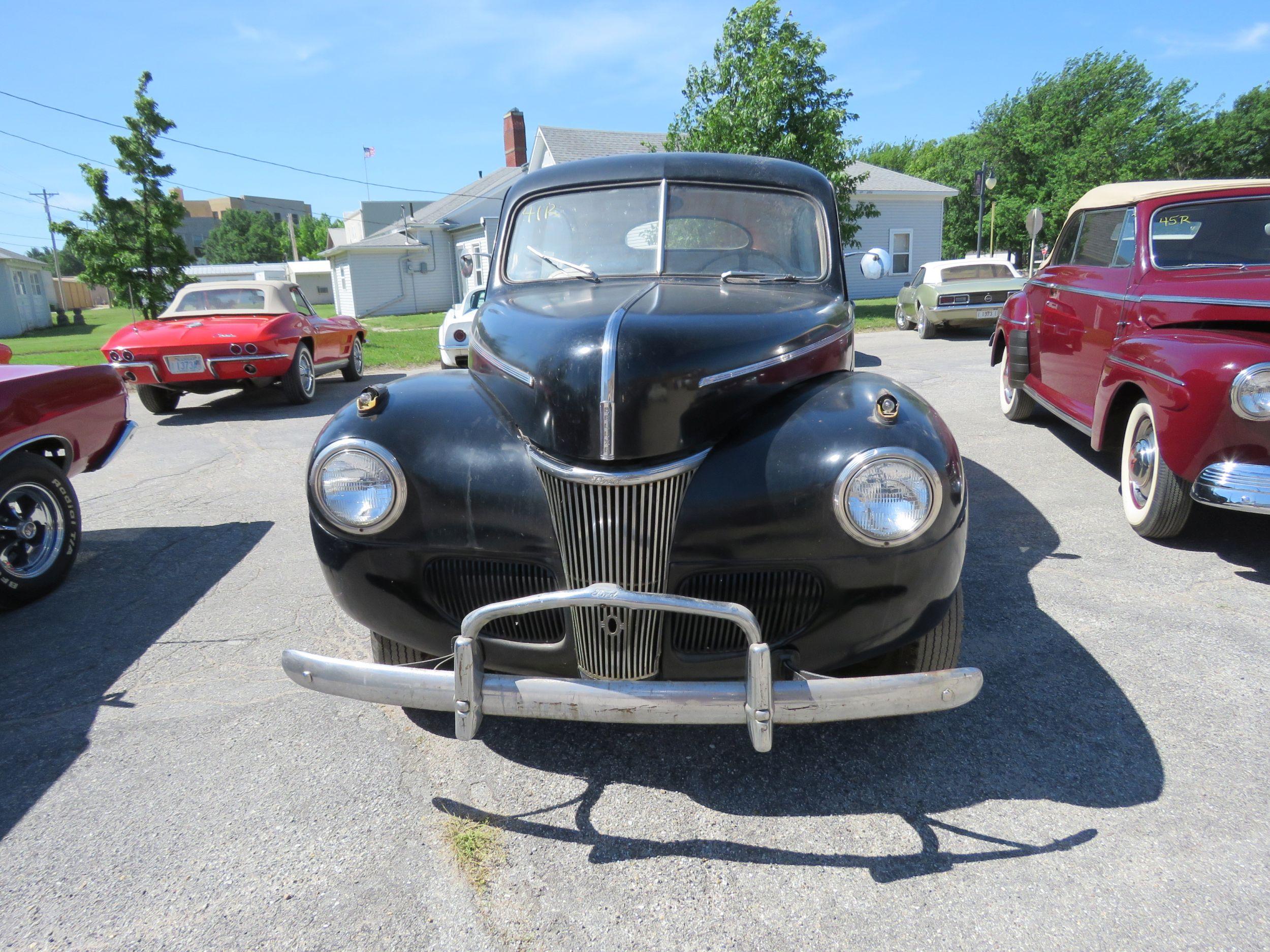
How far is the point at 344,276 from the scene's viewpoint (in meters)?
32.5

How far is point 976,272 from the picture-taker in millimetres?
15125

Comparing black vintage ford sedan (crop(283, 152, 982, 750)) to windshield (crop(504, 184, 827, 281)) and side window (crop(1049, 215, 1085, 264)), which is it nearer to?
windshield (crop(504, 184, 827, 281))

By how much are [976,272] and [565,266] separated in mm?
13777

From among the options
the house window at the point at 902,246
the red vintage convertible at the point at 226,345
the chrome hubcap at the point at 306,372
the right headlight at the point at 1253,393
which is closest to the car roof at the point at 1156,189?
the right headlight at the point at 1253,393

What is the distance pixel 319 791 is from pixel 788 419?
181 centimetres

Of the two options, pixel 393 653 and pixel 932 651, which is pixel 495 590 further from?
pixel 932 651

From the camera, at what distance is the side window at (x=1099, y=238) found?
5559mm

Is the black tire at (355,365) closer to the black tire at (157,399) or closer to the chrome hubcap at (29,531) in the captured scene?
the black tire at (157,399)

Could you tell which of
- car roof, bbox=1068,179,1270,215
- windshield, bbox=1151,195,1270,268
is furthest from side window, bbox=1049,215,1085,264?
windshield, bbox=1151,195,1270,268

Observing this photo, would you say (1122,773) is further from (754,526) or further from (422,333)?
(422,333)

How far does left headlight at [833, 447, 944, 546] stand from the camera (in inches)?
84.4

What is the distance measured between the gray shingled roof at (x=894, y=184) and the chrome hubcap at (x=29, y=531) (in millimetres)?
24746

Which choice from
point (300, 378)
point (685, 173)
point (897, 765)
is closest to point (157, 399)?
point (300, 378)

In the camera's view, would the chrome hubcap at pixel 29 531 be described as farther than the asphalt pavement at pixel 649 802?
Yes
